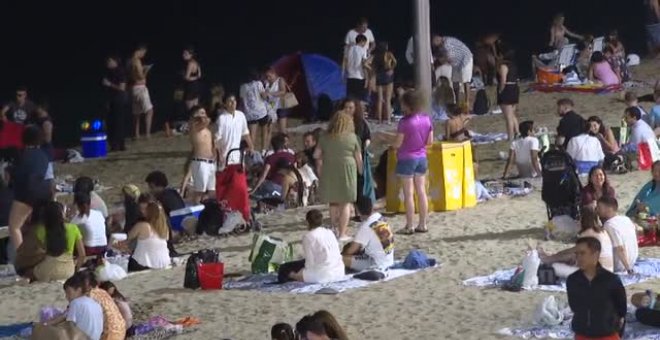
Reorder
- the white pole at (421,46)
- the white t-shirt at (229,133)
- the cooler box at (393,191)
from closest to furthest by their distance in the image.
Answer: the cooler box at (393,191) → the white pole at (421,46) → the white t-shirt at (229,133)

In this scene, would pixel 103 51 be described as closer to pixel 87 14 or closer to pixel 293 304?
pixel 87 14

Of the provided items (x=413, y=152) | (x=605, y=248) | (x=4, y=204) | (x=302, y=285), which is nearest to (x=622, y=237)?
(x=605, y=248)

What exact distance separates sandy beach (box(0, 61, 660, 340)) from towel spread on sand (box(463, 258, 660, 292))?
5.2 inches

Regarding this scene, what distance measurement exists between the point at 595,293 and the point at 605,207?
391 centimetres

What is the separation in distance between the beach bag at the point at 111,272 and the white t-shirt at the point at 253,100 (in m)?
8.25

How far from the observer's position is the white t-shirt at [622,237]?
14797 millimetres

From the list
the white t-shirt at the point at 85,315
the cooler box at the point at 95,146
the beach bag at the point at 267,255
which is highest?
the cooler box at the point at 95,146

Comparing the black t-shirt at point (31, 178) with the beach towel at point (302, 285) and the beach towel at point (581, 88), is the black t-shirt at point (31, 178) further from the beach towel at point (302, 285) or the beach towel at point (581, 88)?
the beach towel at point (581, 88)

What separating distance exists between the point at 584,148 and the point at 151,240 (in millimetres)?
6106

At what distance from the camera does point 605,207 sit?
14.9 m

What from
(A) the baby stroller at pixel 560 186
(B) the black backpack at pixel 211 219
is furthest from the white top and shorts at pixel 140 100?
(A) the baby stroller at pixel 560 186

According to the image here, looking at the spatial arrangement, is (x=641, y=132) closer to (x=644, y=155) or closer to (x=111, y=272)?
(x=644, y=155)

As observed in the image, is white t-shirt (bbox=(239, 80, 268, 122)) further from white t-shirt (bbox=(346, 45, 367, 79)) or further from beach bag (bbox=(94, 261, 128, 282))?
beach bag (bbox=(94, 261, 128, 282))

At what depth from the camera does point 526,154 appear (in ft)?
69.9
